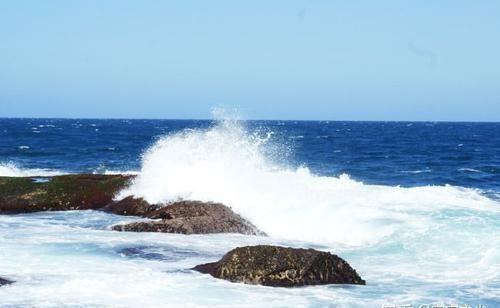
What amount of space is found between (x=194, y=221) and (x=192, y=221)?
5 cm

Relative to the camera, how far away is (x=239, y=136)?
1039 inches

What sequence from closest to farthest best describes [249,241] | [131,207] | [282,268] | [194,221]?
1. [282,268]
2. [249,241]
3. [194,221]
4. [131,207]

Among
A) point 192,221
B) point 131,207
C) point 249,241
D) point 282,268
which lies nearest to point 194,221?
point 192,221

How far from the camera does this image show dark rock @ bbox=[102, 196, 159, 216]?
19.5 meters

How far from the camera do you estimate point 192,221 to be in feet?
55.1

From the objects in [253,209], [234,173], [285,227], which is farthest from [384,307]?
[234,173]

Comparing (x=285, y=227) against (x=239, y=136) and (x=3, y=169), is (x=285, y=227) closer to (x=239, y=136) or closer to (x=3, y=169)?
(x=239, y=136)

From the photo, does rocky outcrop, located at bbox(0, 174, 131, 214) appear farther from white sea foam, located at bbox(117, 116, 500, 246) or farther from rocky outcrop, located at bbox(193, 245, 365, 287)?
rocky outcrop, located at bbox(193, 245, 365, 287)

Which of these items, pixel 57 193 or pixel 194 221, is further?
pixel 57 193

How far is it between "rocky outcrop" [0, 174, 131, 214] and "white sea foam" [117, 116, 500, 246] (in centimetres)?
87

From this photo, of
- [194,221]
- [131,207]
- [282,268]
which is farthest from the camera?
[131,207]

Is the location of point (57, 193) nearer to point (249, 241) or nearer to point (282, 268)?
point (249, 241)

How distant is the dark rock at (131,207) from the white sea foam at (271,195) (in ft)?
1.02

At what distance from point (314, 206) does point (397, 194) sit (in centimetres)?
536
